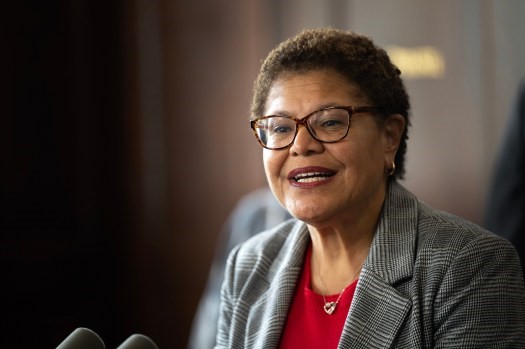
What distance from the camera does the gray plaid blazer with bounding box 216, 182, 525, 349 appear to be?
5.20 feet

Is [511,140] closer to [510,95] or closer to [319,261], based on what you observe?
[510,95]

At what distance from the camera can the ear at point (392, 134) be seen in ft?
6.11

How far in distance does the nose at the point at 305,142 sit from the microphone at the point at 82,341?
2.01 ft

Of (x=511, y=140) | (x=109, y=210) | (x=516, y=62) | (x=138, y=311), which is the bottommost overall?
(x=138, y=311)

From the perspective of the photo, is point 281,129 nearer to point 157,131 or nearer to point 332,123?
point 332,123

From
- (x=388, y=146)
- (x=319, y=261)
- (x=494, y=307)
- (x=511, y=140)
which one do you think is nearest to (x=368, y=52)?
(x=388, y=146)

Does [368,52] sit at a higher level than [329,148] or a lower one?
higher

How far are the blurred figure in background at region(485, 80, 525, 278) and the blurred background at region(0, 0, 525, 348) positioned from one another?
24.9 inches

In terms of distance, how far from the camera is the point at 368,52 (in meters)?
1.82

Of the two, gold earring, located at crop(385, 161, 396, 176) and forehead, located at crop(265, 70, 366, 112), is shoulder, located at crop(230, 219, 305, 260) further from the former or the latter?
forehead, located at crop(265, 70, 366, 112)

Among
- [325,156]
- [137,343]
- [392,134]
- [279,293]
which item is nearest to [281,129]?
[325,156]

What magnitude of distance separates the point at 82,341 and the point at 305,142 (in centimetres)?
64

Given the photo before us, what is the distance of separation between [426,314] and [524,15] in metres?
2.29

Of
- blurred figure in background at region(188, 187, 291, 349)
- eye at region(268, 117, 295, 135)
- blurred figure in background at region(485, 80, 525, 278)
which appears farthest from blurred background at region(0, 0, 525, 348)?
eye at region(268, 117, 295, 135)
